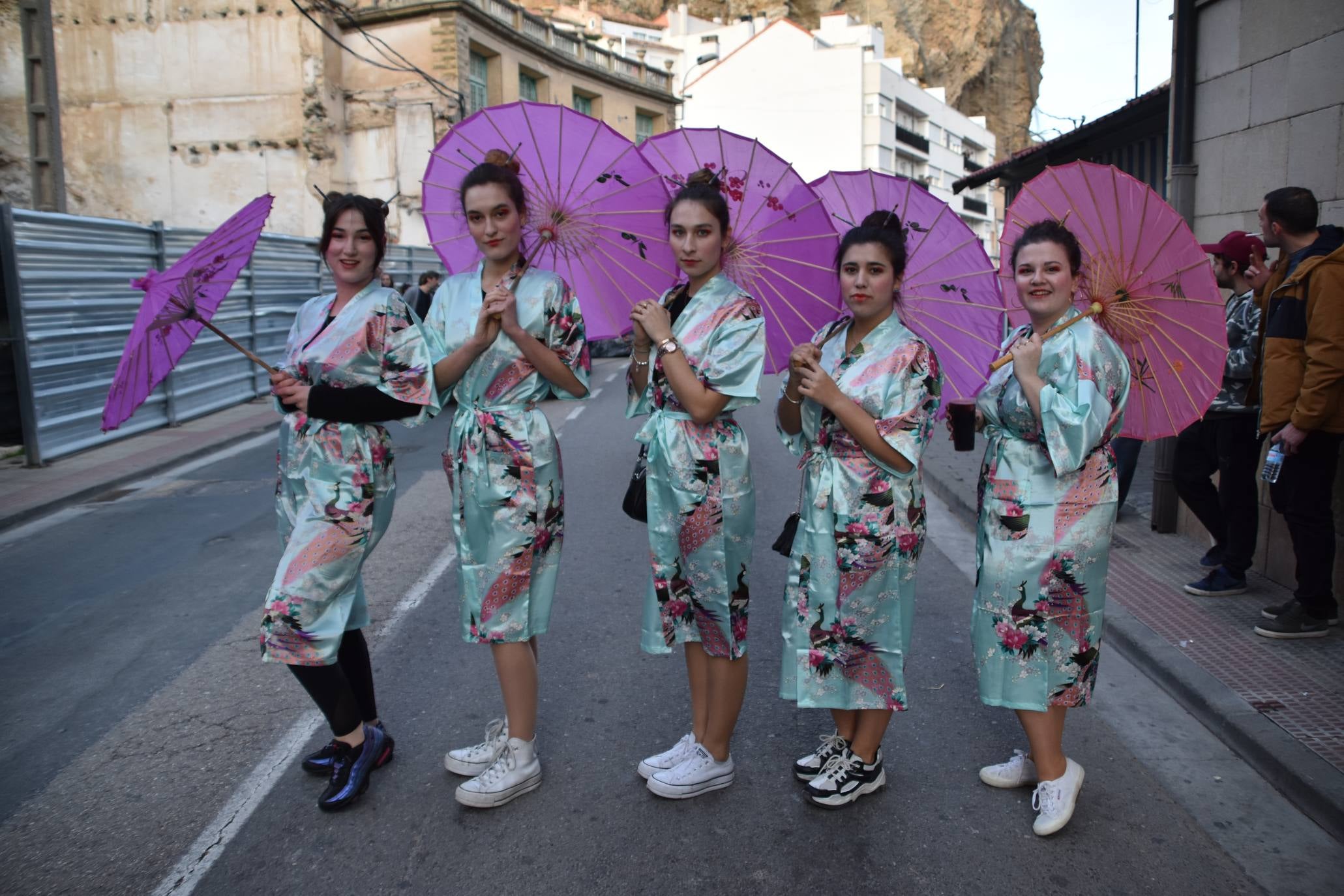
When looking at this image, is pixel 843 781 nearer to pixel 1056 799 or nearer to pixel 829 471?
pixel 1056 799

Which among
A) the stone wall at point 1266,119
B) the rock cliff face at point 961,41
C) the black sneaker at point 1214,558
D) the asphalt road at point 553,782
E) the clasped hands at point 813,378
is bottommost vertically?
the asphalt road at point 553,782

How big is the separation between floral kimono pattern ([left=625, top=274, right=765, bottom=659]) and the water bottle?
265 cm

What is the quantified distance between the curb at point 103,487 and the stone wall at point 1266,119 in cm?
803

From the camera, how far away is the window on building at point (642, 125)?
39.5 metres

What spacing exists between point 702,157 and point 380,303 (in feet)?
3.68

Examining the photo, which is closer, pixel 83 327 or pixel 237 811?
pixel 237 811

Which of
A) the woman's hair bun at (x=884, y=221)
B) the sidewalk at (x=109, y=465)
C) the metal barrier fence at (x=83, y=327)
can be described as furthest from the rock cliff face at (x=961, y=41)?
the woman's hair bun at (x=884, y=221)

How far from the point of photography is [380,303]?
3086 millimetres

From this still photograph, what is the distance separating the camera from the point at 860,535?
290 centimetres

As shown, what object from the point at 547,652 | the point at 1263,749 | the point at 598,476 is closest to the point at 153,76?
the point at 598,476

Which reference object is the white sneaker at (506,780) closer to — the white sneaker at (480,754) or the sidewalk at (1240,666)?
the white sneaker at (480,754)

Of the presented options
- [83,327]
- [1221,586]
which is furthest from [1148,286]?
[83,327]

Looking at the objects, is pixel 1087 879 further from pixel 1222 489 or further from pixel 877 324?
pixel 1222 489

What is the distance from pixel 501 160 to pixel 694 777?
6.75 ft
